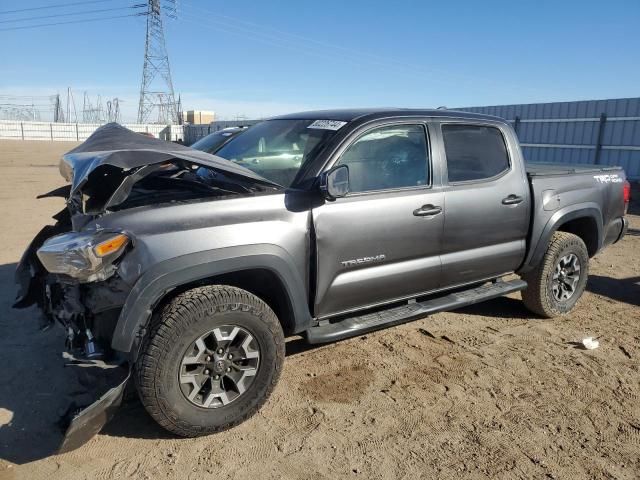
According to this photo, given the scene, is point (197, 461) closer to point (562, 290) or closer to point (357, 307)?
point (357, 307)

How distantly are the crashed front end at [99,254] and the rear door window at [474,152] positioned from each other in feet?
A: 5.54

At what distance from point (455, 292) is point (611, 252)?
4751 mm

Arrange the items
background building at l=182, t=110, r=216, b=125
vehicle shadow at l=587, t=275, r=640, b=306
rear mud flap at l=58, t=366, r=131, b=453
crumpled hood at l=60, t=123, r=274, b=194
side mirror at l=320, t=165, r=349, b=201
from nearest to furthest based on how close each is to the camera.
A: rear mud flap at l=58, t=366, r=131, b=453 → crumpled hood at l=60, t=123, r=274, b=194 → side mirror at l=320, t=165, r=349, b=201 → vehicle shadow at l=587, t=275, r=640, b=306 → background building at l=182, t=110, r=216, b=125

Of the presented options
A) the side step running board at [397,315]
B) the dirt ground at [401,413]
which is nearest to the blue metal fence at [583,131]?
the dirt ground at [401,413]

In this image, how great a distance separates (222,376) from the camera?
117 inches

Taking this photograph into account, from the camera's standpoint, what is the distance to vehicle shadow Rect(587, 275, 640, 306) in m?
5.59

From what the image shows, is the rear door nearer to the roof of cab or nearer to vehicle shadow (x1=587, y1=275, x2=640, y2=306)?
the roof of cab

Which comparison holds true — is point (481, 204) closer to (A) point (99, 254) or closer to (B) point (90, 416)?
(A) point (99, 254)

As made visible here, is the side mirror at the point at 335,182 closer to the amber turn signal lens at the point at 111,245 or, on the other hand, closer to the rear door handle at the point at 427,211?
the rear door handle at the point at 427,211

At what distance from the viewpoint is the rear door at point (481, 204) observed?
3981 mm

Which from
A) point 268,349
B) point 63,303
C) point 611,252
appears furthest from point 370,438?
point 611,252

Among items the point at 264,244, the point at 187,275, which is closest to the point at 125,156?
the point at 187,275

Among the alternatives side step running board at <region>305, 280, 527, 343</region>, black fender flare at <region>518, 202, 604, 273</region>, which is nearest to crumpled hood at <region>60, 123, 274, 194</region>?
side step running board at <region>305, 280, 527, 343</region>

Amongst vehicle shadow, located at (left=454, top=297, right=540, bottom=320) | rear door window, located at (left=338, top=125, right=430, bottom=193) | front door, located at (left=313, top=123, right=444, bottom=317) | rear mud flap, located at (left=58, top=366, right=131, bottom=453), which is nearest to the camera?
rear mud flap, located at (left=58, top=366, right=131, bottom=453)
